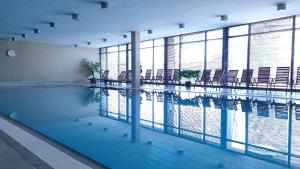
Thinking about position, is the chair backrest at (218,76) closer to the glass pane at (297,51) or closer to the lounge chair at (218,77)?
the lounge chair at (218,77)

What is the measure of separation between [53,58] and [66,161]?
14920mm

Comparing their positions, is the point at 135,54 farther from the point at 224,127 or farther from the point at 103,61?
the point at 224,127

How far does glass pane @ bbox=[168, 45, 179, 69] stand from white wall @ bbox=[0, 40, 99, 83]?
701 centimetres

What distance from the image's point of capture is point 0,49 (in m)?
13.9

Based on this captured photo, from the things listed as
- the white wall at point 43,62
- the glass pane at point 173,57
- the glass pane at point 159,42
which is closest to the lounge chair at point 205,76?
the glass pane at point 173,57

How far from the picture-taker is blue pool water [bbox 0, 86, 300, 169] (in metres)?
2.33

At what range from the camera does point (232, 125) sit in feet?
12.9

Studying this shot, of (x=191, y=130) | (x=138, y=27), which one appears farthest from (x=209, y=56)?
(x=191, y=130)

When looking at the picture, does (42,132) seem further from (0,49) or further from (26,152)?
(0,49)

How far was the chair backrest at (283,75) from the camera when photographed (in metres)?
7.91

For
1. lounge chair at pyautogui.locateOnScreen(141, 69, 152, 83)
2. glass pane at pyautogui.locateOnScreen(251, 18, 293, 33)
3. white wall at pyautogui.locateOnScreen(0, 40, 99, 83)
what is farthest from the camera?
white wall at pyautogui.locateOnScreen(0, 40, 99, 83)

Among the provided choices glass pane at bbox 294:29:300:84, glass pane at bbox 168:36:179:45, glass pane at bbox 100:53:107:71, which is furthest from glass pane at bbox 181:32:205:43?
glass pane at bbox 100:53:107:71

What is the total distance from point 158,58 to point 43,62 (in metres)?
7.38

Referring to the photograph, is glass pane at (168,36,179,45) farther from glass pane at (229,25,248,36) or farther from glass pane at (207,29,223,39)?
glass pane at (229,25,248,36)
